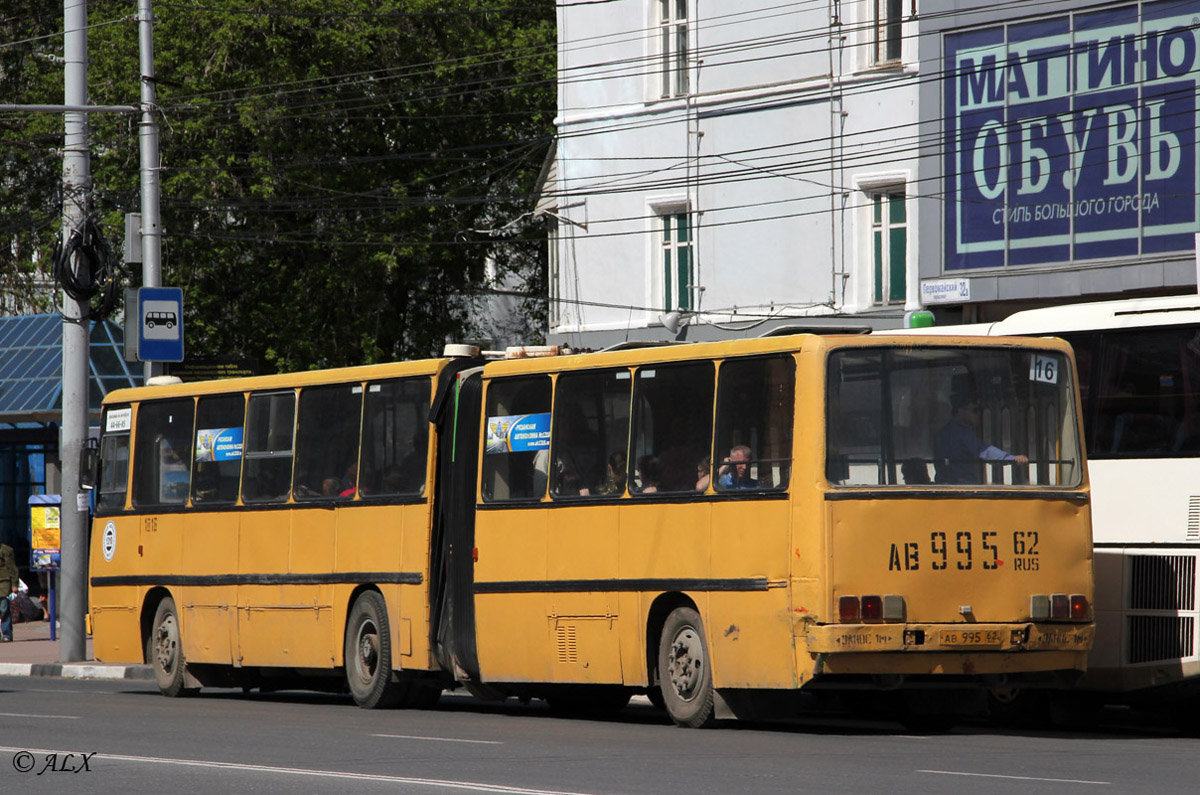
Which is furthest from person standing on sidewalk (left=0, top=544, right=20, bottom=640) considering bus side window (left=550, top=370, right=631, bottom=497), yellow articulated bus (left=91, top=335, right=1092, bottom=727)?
bus side window (left=550, top=370, right=631, bottom=497)

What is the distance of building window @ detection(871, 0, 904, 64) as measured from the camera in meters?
32.8

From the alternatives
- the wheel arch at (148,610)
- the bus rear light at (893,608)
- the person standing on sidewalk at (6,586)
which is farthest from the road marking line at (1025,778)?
the person standing on sidewalk at (6,586)

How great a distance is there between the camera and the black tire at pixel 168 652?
20.3 meters

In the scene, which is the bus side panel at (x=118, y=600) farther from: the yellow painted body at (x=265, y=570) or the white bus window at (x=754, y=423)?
the white bus window at (x=754, y=423)

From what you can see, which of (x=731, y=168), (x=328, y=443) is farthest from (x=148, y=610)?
(x=731, y=168)

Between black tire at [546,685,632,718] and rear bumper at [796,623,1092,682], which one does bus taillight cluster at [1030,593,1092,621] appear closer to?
rear bumper at [796,623,1092,682]

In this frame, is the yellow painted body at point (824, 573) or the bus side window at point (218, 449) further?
the bus side window at point (218, 449)

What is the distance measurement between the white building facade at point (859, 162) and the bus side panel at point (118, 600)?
573 inches

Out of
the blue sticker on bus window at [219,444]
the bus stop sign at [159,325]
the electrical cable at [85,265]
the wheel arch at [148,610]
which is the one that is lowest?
the wheel arch at [148,610]

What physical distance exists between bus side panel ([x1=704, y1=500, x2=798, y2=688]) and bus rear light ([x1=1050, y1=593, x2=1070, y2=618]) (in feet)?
5.90

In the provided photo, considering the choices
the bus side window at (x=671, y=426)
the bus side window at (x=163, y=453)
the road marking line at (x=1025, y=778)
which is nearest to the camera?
the road marking line at (x=1025, y=778)

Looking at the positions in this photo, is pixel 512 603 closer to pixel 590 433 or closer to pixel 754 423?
pixel 590 433

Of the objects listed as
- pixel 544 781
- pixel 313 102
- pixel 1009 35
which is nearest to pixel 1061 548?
pixel 544 781

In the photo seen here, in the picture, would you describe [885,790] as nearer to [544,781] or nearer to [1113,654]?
[544,781]
